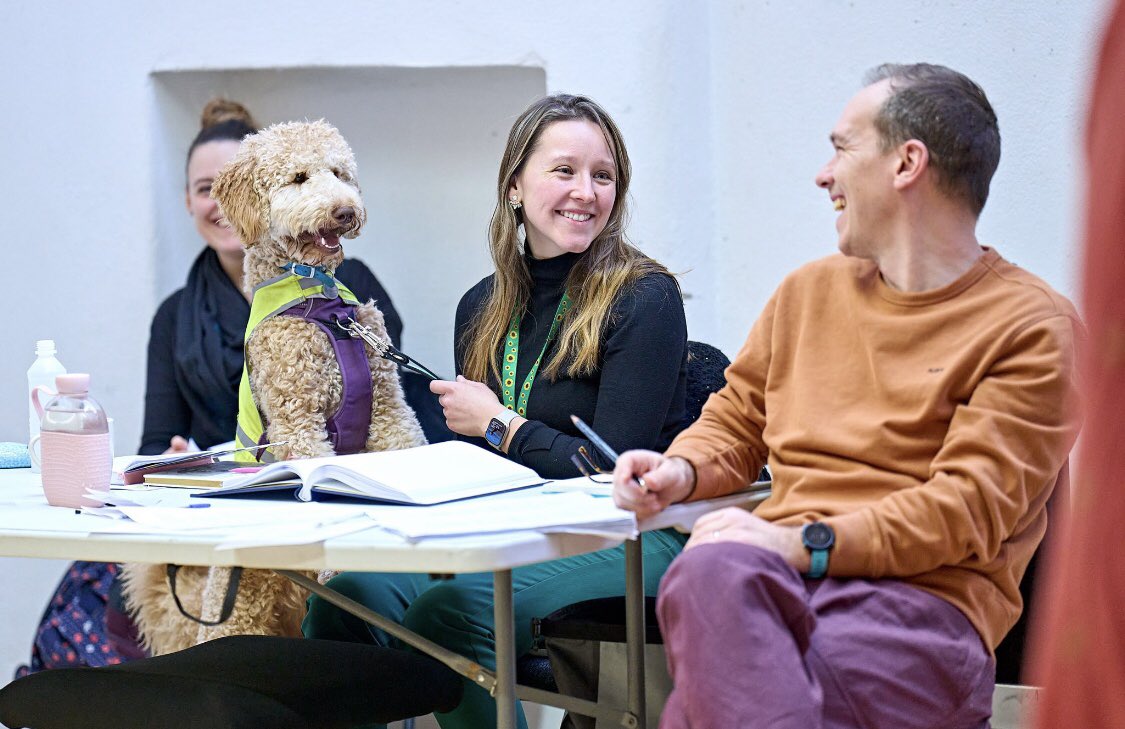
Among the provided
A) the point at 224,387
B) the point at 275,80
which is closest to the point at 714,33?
the point at 275,80

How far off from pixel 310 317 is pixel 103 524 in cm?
69

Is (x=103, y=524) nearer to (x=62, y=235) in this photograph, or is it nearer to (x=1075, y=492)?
(x=1075, y=492)

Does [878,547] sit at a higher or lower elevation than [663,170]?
lower

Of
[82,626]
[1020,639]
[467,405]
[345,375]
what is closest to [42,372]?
[345,375]

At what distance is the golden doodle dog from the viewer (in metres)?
2.06

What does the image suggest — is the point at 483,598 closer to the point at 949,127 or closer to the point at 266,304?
the point at 266,304

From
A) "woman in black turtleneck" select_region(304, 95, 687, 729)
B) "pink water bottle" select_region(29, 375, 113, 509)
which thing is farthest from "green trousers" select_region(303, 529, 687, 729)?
"pink water bottle" select_region(29, 375, 113, 509)

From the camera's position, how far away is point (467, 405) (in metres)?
2.16

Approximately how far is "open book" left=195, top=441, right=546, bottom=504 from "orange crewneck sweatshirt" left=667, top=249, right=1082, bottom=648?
0.90ft

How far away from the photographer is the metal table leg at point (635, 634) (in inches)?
68.3

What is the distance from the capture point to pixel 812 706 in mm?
1221

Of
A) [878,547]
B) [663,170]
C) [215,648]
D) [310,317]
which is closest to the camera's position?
[878,547]

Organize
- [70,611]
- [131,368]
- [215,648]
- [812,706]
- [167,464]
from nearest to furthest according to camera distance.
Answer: [812,706], [215,648], [167,464], [70,611], [131,368]

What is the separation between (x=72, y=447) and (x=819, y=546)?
99cm
